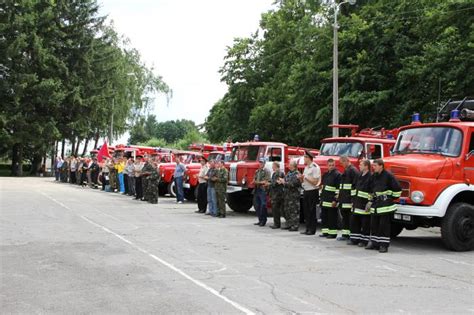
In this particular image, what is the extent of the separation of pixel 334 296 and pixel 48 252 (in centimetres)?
521

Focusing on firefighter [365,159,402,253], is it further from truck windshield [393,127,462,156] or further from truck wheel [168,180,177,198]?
truck wheel [168,180,177,198]

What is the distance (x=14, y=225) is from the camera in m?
13.4

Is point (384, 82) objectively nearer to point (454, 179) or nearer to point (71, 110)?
point (454, 179)

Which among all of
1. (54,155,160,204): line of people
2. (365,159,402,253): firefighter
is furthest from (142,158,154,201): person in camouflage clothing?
(365,159,402,253): firefighter

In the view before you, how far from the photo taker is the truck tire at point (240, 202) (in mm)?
19047

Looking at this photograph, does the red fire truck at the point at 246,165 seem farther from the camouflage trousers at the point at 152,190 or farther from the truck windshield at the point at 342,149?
the camouflage trousers at the point at 152,190

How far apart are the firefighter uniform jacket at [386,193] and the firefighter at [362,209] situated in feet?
0.97

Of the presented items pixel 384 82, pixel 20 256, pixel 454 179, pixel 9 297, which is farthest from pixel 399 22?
pixel 9 297

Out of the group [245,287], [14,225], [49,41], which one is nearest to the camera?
[245,287]

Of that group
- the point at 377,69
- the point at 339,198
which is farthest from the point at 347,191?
the point at 377,69

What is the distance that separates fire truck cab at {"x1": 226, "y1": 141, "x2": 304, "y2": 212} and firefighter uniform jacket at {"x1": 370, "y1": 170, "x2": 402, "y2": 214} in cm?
678

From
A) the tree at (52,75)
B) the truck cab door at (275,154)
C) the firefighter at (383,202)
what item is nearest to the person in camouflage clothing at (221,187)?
the truck cab door at (275,154)

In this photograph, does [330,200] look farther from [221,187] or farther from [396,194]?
[221,187]

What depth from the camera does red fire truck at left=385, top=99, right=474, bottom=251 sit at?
429 inches
